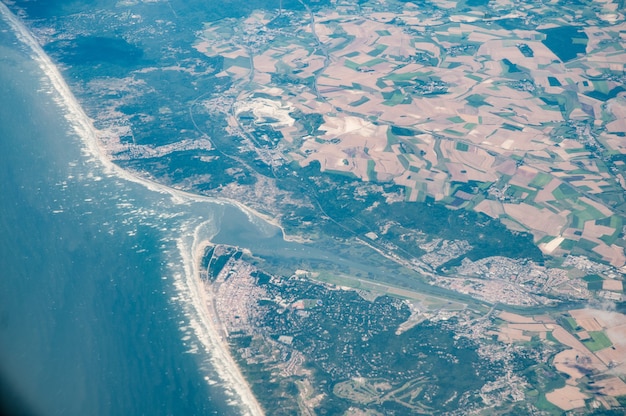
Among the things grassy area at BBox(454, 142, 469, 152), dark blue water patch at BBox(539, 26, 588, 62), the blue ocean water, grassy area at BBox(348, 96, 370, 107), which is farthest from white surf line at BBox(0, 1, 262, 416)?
dark blue water patch at BBox(539, 26, 588, 62)

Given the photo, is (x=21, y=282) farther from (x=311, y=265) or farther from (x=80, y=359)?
(x=311, y=265)

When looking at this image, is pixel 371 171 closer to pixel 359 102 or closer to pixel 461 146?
pixel 461 146

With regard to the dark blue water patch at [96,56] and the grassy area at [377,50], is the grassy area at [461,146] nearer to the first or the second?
the grassy area at [377,50]

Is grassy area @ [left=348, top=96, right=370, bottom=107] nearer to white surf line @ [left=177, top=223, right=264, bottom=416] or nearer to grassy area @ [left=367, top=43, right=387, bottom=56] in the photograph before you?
grassy area @ [left=367, top=43, right=387, bottom=56]

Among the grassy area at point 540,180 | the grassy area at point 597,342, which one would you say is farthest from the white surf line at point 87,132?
the grassy area at point 597,342

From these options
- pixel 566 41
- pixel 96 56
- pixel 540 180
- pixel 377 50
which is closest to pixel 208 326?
pixel 540 180

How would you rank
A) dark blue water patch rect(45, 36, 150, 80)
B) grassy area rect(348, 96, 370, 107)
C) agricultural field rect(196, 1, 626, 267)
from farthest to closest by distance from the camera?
dark blue water patch rect(45, 36, 150, 80) < grassy area rect(348, 96, 370, 107) < agricultural field rect(196, 1, 626, 267)

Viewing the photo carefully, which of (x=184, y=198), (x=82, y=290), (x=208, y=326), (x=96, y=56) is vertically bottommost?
(x=208, y=326)
